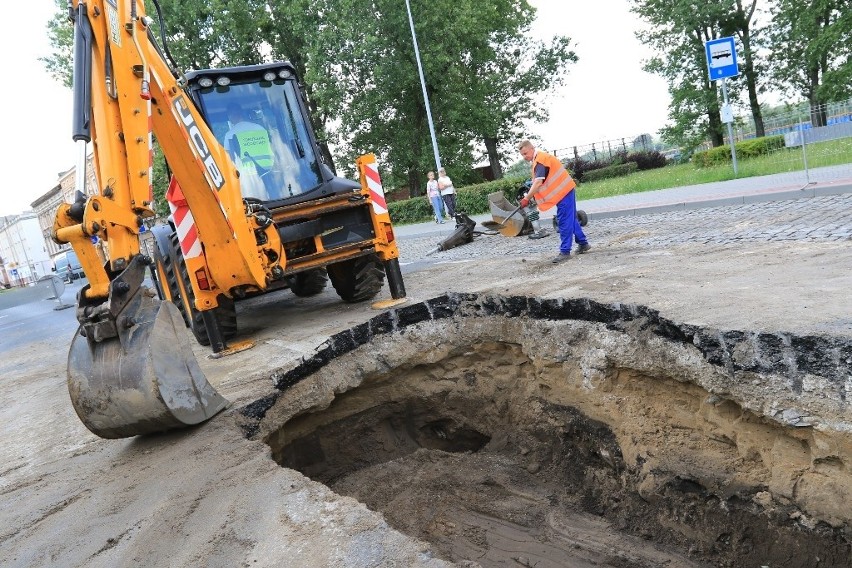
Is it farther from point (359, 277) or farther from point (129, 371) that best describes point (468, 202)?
point (129, 371)

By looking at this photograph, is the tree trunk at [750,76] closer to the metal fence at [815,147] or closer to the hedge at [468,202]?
the hedge at [468,202]

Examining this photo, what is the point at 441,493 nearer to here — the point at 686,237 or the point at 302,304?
the point at 302,304

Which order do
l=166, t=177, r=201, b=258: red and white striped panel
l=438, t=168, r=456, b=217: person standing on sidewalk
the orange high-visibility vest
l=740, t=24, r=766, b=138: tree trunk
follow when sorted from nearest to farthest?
l=166, t=177, r=201, b=258: red and white striped panel < the orange high-visibility vest < l=438, t=168, r=456, b=217: person standing on sidewalk < l=740, t=24, r=766, b=138: tree trunk

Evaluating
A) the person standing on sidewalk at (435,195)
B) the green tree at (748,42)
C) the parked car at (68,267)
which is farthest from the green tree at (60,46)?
the green tree at (748,42)

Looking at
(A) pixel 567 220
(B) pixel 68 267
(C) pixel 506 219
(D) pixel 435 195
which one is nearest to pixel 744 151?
(D) pixel 435 195

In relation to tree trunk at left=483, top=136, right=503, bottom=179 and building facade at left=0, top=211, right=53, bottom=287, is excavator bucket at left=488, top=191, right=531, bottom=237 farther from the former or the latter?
building facade at left=0, top=211, right=53, bottom=287

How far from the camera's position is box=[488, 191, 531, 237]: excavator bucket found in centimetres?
1113

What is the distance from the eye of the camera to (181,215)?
5.50 meters

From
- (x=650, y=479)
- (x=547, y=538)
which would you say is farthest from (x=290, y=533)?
(x=650, y=479)

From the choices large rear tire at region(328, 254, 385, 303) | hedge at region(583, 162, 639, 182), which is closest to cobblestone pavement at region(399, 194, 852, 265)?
large rear tire at region(328, 254, 385, 303)

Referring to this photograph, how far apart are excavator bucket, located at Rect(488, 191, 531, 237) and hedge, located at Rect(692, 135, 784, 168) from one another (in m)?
6.08

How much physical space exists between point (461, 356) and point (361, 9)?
2097 centimetres

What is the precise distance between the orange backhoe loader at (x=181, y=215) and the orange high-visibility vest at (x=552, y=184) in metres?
2.29

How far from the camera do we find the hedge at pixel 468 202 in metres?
20.0
